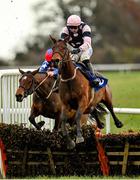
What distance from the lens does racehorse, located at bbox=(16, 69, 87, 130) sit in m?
14.1

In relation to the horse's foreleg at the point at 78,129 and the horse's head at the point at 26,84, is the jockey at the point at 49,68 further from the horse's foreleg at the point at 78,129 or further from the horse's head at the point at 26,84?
the horse's foreleg at the point at 78,129

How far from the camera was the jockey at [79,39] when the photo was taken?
12.7m

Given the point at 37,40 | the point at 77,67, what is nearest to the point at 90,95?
the point at 77,67

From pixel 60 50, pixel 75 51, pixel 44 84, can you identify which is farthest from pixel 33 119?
pixel 60 50

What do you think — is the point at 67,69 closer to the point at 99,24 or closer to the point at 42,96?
the point at 42,96

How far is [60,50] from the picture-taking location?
11.9 meters

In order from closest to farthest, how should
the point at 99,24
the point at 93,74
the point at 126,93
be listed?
the point at 93,74 → the point at 99,24 → the point at 126,93

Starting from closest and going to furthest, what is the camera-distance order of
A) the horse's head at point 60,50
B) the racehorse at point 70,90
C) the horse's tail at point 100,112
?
the horse's head at point 60,50, the racehorse at point 70,90, the horse's tail at point 100,112

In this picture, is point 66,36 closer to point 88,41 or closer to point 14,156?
point 88,41

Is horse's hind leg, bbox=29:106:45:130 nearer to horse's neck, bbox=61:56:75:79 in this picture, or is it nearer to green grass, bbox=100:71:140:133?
horse's neck, bbox=61:56:75:79

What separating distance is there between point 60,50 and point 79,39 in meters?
1.17

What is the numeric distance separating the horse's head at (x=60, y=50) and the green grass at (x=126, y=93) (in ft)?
17.9

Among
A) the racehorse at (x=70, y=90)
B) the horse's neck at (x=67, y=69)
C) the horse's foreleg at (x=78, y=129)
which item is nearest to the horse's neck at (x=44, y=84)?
the racehorse at (x=70, y=90)

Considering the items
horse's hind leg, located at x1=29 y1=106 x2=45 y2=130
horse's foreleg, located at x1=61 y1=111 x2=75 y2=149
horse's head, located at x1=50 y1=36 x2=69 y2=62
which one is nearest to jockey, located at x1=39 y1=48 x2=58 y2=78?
horse's hind leg, located at x1=29 y1=106 x2=45 y2=130
